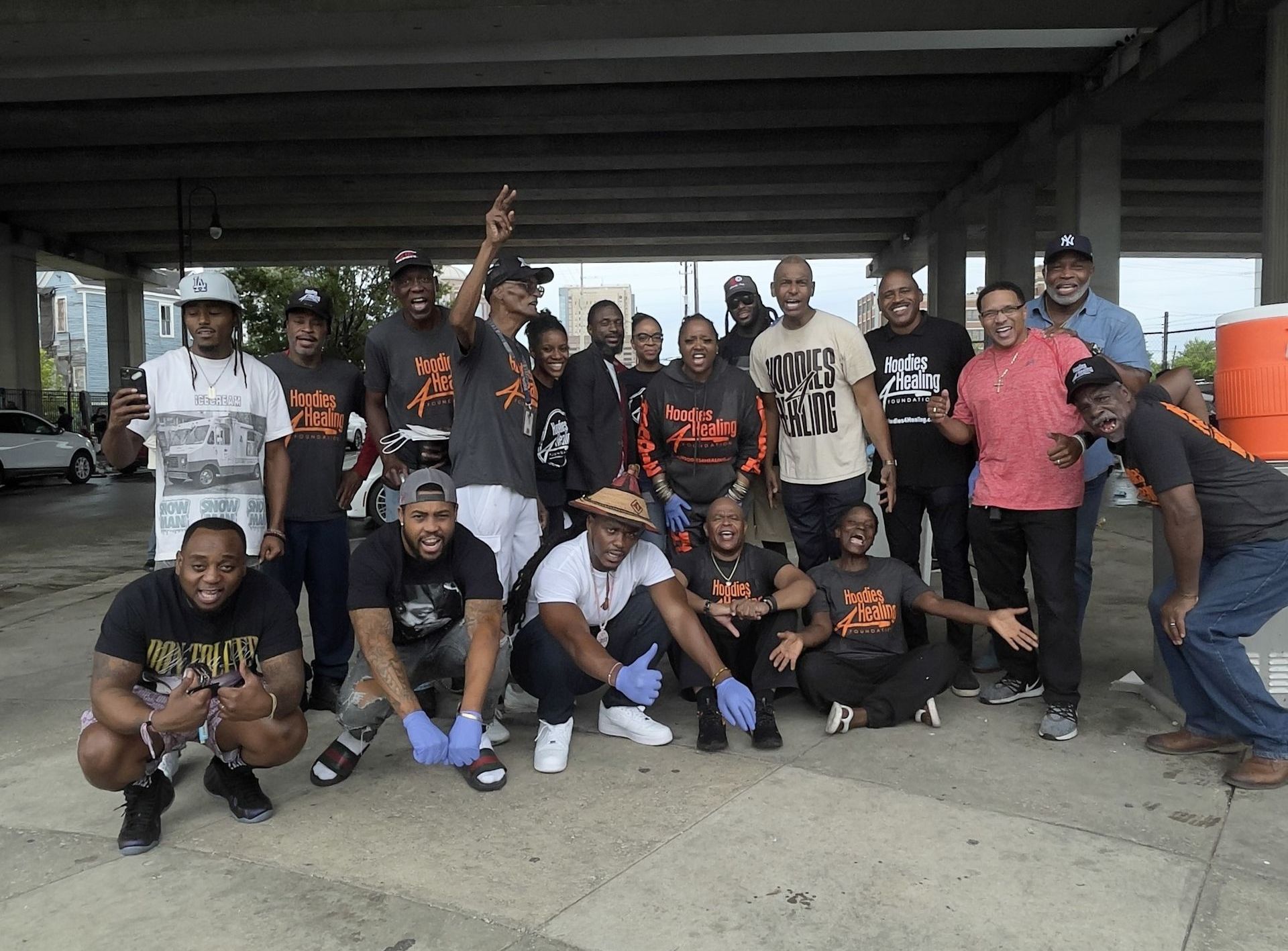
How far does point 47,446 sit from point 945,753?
18.5 meters

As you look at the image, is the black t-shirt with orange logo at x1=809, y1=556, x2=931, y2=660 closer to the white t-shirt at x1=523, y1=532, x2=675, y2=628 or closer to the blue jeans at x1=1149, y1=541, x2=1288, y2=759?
the white t-shirt at x1=523, y1=532, x2=675, y2=628

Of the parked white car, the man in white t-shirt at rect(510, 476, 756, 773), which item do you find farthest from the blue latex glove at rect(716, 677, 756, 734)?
the parked white car

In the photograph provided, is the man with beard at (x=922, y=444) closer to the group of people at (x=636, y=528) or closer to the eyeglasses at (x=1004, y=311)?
the group of people at (x=636, y=528)

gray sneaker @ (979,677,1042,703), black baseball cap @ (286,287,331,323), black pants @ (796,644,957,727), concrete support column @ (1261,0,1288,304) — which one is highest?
concrete support column @ (1261,0,1288,304)

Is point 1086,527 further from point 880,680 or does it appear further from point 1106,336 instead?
point 880,680

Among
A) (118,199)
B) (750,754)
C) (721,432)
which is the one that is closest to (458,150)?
(118,199)

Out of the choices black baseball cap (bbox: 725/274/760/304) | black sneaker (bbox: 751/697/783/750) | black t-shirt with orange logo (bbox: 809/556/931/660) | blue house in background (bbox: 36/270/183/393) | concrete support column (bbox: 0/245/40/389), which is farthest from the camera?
blue house in background (bbox: 36/270/183/393)

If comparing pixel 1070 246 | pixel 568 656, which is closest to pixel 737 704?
pixel 568 656

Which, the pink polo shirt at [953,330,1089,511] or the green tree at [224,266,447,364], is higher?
the green tree at [224,266,447,364]

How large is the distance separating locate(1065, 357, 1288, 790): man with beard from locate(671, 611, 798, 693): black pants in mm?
1406

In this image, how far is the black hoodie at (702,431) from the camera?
15.1 ft

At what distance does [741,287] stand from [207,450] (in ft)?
10.2

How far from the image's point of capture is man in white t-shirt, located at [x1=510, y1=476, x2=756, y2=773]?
3707 millimetres

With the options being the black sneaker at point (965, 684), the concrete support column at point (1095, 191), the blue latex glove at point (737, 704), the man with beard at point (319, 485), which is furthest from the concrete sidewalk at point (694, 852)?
the concrete support column at point (1095, 191)
